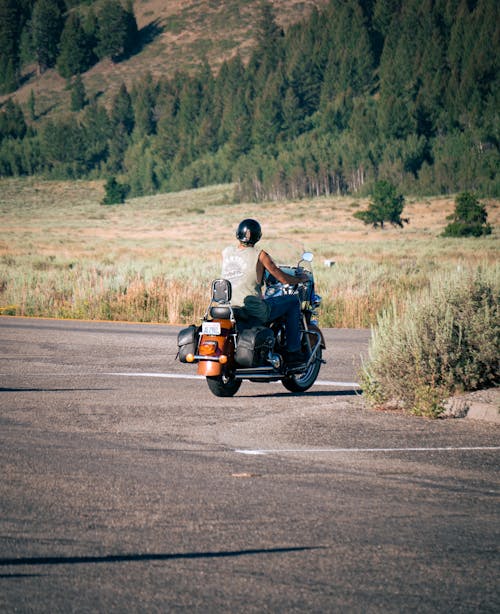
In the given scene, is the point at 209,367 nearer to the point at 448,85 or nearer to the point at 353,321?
the point at 353,321

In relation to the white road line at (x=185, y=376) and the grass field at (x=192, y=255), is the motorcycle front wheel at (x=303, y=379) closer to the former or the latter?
the white road line at (x=185, y=376)

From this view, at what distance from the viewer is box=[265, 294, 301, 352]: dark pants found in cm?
1262

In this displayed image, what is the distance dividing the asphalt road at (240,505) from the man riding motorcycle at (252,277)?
0.96m

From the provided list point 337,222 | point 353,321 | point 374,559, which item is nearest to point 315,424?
point 374,559

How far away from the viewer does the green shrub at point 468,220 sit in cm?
10119

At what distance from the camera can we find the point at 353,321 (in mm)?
24922

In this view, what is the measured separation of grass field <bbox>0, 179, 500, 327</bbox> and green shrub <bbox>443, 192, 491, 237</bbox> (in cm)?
190

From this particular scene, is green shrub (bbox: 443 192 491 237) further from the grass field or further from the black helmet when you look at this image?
the black helmet

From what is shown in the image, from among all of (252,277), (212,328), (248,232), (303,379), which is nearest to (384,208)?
(303,379)

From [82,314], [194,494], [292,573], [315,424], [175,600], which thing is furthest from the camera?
[82,314]

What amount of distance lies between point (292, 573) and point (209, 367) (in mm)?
6397

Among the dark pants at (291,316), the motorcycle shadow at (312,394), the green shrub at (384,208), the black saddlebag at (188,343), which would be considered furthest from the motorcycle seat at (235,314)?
the green shrub at (384,208)

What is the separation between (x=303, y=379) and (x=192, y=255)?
196 feet

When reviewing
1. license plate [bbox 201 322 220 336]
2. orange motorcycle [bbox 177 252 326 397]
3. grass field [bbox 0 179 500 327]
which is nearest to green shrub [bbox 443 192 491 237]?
grass field [bbox 0 179 500 327]
